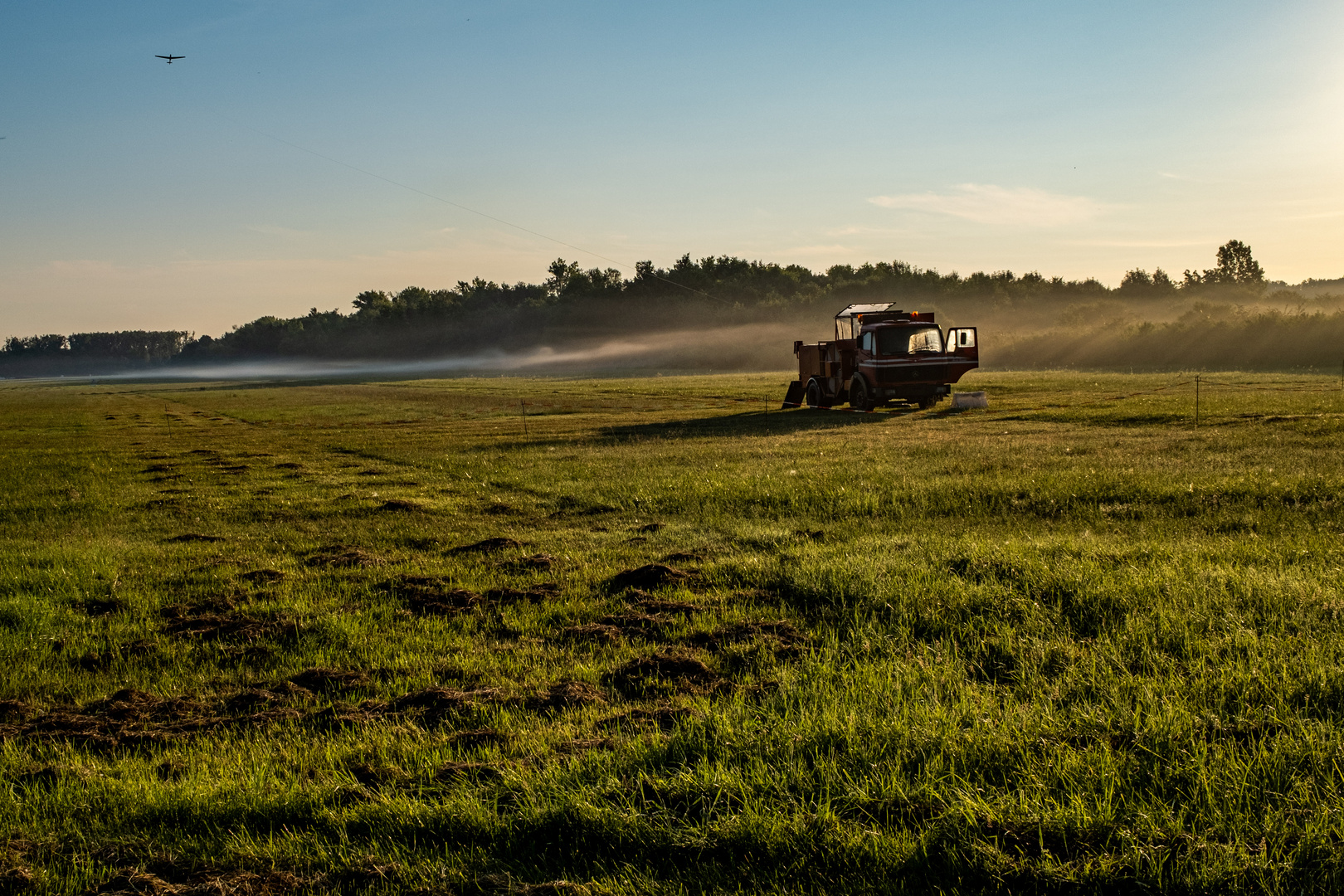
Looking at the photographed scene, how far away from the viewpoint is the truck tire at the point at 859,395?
33.0 metres

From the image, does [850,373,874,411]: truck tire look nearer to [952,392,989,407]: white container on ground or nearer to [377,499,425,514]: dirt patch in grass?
[952,392,989,407]: white container on ground

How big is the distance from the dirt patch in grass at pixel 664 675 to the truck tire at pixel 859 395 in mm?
26885

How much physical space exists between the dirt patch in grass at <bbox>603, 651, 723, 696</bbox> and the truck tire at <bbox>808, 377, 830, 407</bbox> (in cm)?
2975

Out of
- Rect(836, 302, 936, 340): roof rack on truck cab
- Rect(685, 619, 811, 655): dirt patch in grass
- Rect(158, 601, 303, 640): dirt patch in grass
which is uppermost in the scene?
Rect(836, 302, 936, 340): roof rack on truck cab

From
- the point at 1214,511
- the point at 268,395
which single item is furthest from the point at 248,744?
the point at 268,395

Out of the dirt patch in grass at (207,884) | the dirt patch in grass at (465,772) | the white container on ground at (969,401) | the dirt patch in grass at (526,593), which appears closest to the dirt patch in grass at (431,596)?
the dirt patch in grass at (526,593)

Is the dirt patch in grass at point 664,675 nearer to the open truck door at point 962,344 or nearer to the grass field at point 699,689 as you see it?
the grass field at point 699,689

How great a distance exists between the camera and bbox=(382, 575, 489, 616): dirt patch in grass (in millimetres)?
8906

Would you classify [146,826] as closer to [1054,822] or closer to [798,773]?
[798,773]

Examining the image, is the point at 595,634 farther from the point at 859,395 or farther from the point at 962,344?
the point at 962,344

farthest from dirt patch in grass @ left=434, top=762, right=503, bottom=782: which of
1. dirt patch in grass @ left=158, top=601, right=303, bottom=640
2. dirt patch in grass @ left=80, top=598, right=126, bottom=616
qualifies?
dirt patch in grass @ left=80, top=598, right=126, bottom=616

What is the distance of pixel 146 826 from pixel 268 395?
253ft

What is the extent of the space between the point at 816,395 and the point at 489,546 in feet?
86.8

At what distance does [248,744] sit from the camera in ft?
19.4
